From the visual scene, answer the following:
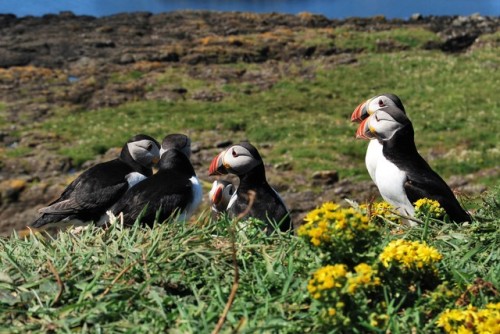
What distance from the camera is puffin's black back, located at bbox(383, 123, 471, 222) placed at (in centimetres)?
679

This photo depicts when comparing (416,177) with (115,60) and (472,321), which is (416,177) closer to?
(472,321)

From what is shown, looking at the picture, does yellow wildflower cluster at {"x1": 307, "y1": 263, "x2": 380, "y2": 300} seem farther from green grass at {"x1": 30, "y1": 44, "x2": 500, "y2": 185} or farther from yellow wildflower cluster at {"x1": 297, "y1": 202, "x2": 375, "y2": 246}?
green grass at {"x1": 30, "y1": 44, "x2": 500, "y2": 185}

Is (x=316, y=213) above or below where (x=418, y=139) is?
above

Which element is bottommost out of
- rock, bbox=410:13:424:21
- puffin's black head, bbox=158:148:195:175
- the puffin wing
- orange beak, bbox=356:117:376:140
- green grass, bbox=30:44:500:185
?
green grass, bbox=30:44:500:185

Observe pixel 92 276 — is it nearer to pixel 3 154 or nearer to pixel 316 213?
pixel 316 213

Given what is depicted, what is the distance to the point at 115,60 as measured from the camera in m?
41.0

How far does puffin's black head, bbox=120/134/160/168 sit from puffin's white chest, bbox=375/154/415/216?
9.36 ft

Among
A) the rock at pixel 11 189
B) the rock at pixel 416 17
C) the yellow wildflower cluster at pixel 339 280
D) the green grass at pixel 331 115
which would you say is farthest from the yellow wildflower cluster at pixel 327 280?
the rock at pixel 416 17

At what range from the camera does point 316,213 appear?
11.2 feet

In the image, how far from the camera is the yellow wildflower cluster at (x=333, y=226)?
133 inches

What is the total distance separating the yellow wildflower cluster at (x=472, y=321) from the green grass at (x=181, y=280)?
0.11 metres

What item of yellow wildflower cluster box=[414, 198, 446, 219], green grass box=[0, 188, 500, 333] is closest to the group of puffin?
yellow wildflower cluster box=[414, 198, 446, 219]

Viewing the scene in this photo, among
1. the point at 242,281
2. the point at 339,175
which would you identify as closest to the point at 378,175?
the point at 242,281

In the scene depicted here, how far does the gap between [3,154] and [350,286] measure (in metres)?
22.7
